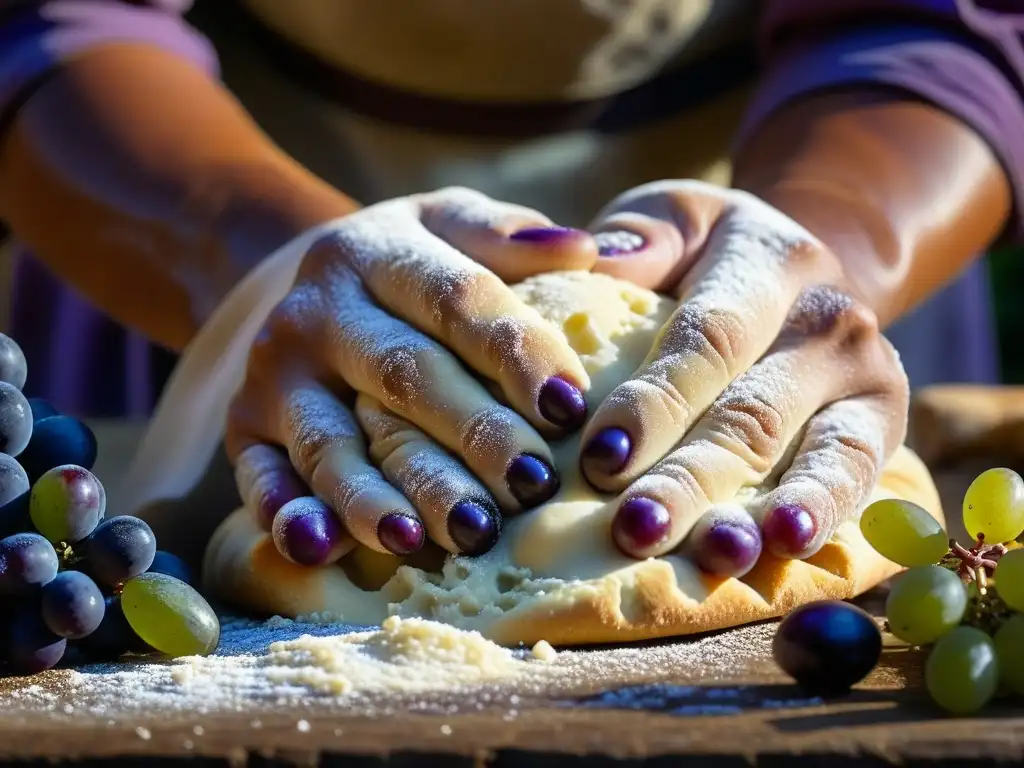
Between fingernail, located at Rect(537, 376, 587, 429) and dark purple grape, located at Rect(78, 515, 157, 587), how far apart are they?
9.4 inches

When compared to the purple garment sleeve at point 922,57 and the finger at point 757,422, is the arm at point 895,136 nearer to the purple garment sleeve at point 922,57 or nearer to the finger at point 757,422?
the purple garment sleeve at point 922,57

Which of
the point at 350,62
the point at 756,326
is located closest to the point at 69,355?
the point at 350,62

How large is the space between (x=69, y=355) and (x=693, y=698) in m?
1.40

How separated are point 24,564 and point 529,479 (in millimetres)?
274

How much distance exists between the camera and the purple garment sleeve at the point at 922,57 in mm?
1315

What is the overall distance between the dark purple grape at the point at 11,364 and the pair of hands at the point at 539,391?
0.17m

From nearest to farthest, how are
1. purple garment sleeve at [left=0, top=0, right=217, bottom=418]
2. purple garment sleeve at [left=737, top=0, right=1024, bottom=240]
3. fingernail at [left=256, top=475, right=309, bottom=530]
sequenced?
fingernail at [left=256, top=475, right=309, bottom=530]
purple garment sleeve at [left=737, top=0, right=1024, bottom=240]
purple garment sleeve at [left=0, top=0, right=217, bottom=418]

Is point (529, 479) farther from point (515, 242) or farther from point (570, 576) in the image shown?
point (515, 242)

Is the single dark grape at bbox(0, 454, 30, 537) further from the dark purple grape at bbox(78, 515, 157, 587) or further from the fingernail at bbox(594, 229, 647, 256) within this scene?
the fingernail at bbox(594, 229, 647, 256)

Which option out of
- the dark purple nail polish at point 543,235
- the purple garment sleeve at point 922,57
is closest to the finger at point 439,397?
the dark purple nail polish at point 543,235

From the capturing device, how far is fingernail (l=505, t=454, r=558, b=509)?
72 centimetres

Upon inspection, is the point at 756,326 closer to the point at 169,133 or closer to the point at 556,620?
the point at 556,620

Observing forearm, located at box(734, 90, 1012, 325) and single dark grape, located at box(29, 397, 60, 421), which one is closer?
single dark grape, located at box(29, 397, 60, 421)

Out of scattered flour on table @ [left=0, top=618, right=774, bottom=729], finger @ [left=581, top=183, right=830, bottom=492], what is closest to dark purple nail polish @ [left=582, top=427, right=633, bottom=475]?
finger @ [left=581, top=183, right=830, bottom=492]
